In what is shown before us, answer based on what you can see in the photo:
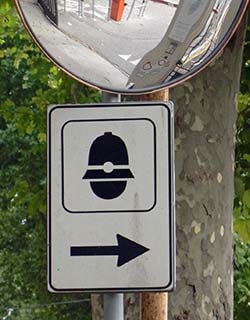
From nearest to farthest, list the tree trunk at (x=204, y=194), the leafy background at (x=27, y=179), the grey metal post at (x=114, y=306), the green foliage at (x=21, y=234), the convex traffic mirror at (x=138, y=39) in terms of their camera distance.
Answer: the grey metal post at (x=114, y=306)
the convex traffic mirror at (x=138, y=39)
the tree trunk at (x=204, y=194)
the leafy background at (x=27, y=179)
the green foliage at (x=21, y=234)

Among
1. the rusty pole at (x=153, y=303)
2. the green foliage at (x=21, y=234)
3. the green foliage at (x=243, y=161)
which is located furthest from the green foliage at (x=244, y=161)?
the green foliage at (x=21, y=234)

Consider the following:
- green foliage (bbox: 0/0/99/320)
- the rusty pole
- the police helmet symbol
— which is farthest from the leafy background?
the police helmet symbol

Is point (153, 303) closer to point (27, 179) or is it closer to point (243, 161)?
point (243, 161)

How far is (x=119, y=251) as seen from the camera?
3.21 m

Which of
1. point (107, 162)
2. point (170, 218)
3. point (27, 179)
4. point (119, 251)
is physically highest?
point (27, 179)

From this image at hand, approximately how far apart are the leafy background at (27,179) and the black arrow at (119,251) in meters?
4.61

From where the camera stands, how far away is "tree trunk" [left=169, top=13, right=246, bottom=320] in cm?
503

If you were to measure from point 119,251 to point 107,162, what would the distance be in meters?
0.29

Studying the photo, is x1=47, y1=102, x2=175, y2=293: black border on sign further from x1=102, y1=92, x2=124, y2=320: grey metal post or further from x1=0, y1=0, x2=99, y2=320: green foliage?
x1=0, y1=0, x2=99, y2=320: green foliage

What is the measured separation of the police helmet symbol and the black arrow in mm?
191

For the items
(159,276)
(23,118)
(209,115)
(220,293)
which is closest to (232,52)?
(209,115)

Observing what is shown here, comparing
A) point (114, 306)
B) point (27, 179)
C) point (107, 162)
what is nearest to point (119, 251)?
point (114, 306)

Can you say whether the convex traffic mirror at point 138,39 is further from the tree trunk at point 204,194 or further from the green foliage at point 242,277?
the green foliage at point 242,277

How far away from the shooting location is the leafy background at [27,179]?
9.52 m
